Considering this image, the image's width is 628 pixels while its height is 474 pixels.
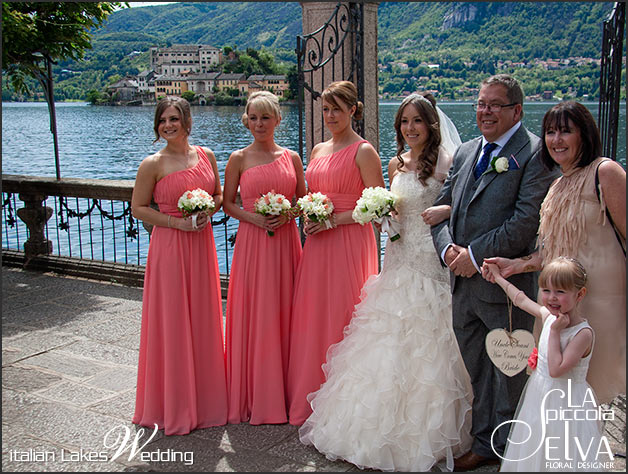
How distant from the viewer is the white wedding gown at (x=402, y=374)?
3.64m

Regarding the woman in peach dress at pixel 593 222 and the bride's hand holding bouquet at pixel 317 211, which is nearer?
the woman in peach dress at pixel 593 222

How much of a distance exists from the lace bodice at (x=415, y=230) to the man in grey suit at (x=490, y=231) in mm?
236

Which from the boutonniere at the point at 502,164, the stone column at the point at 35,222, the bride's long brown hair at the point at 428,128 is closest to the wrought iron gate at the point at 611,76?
the bride's long brown hair at the point at 428,128

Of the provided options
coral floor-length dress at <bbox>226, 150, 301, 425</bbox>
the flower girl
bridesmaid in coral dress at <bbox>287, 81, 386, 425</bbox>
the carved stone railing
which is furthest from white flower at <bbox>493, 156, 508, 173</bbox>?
the carved stone railing

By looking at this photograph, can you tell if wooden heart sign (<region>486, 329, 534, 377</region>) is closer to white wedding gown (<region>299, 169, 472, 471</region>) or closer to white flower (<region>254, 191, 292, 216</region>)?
white wedding gown (<region>299, 169, 472, 471</region>)

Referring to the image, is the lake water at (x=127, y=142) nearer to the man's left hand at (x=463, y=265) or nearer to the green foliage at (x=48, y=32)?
the green foliage at (x=48, y=32)

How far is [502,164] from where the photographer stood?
3385 millimetres

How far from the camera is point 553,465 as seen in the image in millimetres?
3020

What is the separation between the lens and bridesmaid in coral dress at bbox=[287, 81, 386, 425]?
4.36 m

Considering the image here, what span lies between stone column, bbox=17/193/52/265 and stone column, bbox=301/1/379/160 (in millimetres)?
4381

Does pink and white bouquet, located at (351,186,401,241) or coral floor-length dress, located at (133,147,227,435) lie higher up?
pink and white bouquet, located at (351,186,401,241)

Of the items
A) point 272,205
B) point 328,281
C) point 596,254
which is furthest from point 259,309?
point 596,254

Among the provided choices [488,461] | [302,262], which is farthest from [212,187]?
[488,461]

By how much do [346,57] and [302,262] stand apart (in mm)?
2180
